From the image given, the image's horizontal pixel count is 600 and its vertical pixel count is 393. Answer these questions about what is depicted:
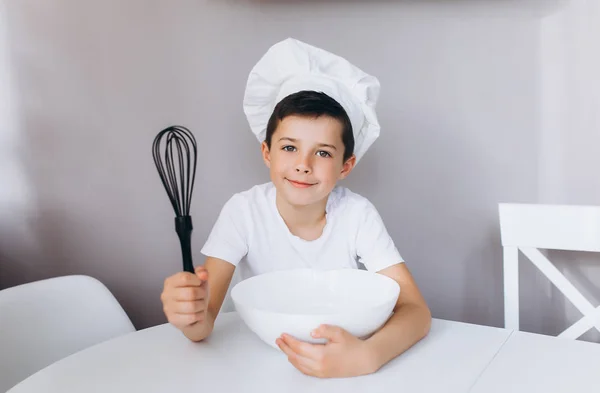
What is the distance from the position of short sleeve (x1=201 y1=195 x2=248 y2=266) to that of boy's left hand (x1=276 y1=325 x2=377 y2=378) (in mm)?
301

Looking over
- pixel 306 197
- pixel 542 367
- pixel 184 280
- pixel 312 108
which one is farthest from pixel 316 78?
pixel 542 367

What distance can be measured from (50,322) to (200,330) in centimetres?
36

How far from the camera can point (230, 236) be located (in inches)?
43.1

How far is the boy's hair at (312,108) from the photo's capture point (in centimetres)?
103

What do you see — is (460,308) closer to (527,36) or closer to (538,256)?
(538,256)

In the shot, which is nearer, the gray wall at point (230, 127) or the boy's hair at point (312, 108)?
the boy's hair at point (312, 108)

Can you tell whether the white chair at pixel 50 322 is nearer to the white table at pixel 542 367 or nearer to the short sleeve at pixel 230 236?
the short sleeve at pixel 230 236

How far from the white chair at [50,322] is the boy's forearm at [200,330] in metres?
0.33

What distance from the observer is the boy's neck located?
1123mm

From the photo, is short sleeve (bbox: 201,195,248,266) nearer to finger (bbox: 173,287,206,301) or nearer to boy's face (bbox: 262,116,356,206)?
boy's face (bbox: 262,116,356,206)

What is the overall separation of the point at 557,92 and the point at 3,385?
115cm

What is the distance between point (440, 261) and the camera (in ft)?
4.66

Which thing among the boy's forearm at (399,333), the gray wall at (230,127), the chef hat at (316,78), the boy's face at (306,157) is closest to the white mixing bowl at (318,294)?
the boy's forearm at (399,333)

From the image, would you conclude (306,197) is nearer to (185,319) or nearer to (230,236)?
(230,236)
